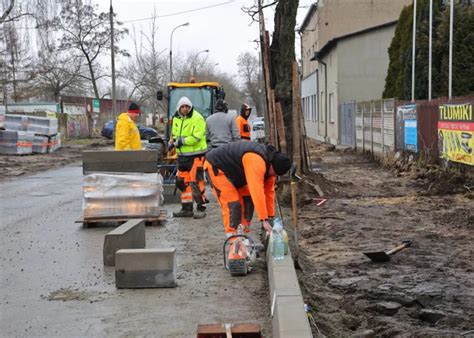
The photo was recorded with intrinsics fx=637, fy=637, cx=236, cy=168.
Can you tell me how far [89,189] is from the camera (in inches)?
383

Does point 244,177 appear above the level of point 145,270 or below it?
above

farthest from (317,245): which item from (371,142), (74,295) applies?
(371,142)

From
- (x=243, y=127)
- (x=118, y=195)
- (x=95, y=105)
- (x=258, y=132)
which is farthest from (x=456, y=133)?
(x=95, y=105)

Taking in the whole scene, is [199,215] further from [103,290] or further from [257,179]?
[257,179]

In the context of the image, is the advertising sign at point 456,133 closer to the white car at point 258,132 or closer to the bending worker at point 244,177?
the bending worker at point 244,177

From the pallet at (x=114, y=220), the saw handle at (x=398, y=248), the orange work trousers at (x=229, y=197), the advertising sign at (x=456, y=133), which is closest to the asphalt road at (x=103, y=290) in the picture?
the pallet at (x=114, y=220)

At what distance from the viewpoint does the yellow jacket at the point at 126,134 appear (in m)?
10.8

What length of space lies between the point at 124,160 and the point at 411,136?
10.1 m

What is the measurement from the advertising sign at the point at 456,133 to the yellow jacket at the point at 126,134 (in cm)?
656

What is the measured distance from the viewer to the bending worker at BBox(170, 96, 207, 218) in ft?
34.2

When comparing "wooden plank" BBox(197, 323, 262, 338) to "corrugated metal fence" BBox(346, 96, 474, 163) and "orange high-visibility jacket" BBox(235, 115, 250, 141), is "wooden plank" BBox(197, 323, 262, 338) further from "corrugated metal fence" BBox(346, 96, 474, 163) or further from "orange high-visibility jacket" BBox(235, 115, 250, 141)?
"orange high-visibility jacket" BBox(235, 115, 250, 141)

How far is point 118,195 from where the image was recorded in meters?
9.74

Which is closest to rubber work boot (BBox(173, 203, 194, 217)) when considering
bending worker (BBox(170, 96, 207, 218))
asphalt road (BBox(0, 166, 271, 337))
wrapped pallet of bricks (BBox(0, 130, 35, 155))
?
bending worker (BBox(170, 96, 207, 218))

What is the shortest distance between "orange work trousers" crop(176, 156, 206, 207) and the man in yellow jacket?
3.31 feet
